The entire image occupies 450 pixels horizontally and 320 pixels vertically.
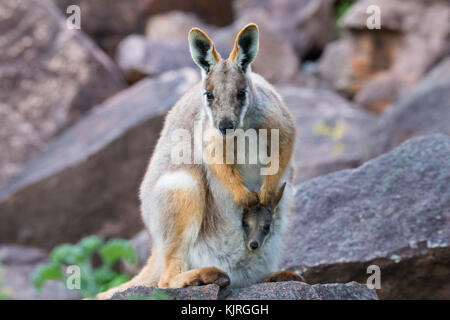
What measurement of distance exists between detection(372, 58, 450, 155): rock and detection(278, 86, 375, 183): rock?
305 millimetres

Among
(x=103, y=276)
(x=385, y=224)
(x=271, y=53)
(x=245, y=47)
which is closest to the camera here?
(x=245, y=47)

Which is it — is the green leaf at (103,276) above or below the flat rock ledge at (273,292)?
above

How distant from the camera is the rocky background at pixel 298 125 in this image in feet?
19.0

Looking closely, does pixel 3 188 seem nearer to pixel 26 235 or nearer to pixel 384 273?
pixel 26 235

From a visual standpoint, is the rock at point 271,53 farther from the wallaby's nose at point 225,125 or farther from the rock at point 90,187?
the wallaby's nose at point 225,125

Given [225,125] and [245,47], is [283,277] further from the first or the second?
[245,47]

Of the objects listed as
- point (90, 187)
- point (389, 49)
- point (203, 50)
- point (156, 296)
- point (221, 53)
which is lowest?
point (156, 296)

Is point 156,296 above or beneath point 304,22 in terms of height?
beneath

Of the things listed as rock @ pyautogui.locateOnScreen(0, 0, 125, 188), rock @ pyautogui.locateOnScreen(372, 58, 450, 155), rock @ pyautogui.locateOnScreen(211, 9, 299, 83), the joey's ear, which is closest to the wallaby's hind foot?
the joey's ear

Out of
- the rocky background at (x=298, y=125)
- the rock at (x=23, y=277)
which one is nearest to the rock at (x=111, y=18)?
the rocky background at (x=298, y=125)

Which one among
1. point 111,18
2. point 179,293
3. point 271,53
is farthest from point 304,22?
point 179,293

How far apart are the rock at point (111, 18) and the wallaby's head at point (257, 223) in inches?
526

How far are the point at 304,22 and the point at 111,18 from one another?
524 cm

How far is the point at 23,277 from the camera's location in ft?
32.3
